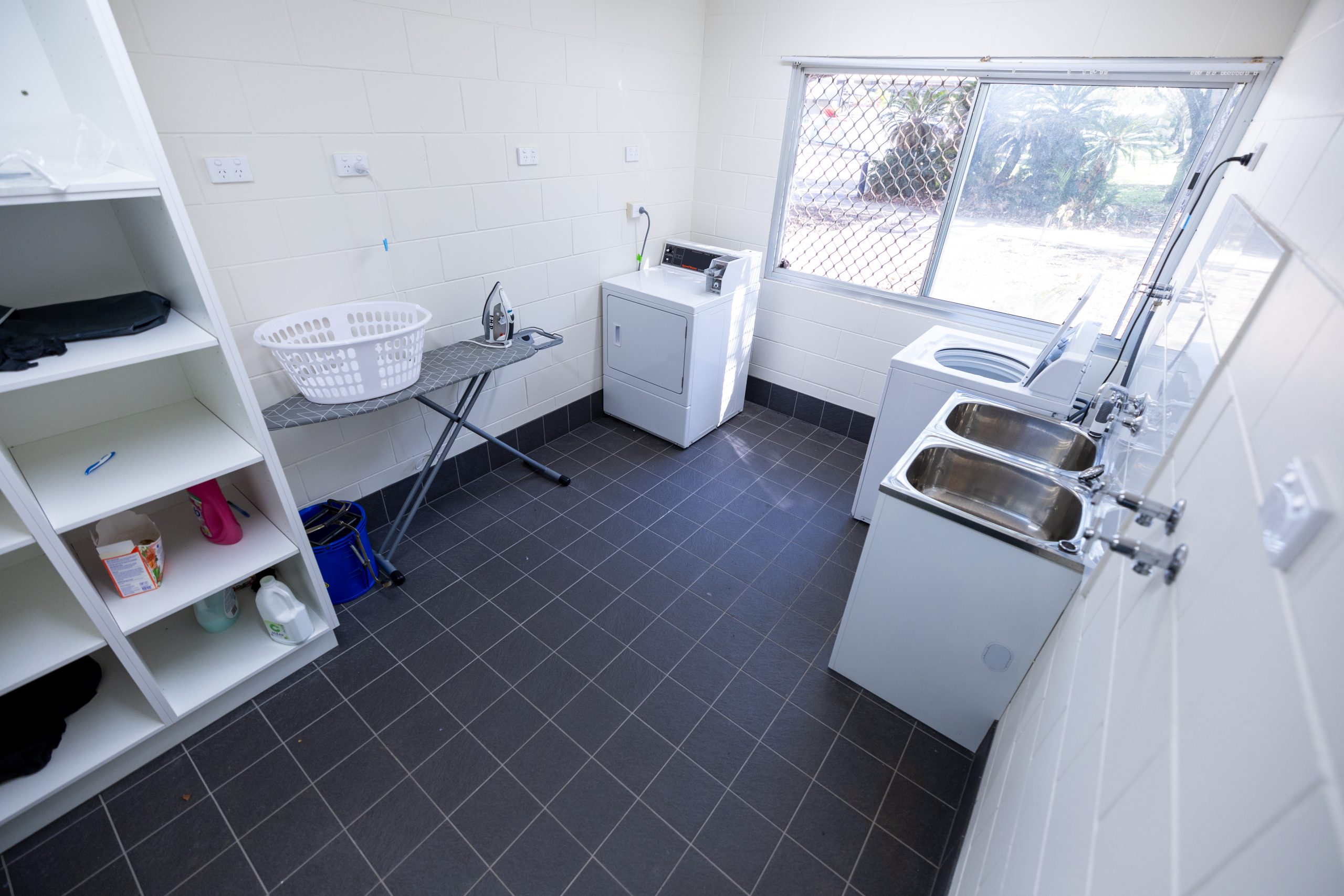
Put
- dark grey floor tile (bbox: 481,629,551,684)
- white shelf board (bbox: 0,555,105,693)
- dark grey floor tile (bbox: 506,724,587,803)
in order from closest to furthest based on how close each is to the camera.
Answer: white shelf board (bbox: 0,555,105,693) < dark grey floor tile (bbox: 506,724,587,803) < dark grey floor tile (bbox: 481,629,551,684)

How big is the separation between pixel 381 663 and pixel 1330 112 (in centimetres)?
264

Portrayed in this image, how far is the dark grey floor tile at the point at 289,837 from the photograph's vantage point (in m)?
1.40

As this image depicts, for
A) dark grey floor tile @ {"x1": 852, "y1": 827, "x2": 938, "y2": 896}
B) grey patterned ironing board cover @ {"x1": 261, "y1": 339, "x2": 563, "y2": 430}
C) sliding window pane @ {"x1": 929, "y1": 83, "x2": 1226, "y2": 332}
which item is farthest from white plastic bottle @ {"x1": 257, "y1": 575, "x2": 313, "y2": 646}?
sliding window pane @ {"x1": 929, "y1": 83, "x2": 1226, "y2": 332}

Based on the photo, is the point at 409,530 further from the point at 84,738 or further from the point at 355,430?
the point at 84,738

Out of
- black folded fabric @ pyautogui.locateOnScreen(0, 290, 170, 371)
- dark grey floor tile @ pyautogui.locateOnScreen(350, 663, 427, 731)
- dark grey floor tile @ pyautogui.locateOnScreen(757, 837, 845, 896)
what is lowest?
dark grey floor tile @ pyautogui.locateOnScreen(350, 663, 427, 731)

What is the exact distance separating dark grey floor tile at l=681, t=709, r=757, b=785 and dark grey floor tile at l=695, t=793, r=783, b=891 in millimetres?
88

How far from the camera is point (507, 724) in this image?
1744 millimetres

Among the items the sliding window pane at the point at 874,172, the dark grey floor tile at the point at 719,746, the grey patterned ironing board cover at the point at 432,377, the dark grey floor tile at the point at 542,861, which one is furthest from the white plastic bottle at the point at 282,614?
the sliding window pane at the point at 874,172

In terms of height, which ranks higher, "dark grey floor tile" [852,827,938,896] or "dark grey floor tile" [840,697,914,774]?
"dark grey floor tile" [840,697,914,774]

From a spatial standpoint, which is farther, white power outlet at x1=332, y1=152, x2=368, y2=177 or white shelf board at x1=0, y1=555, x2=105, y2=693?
white power outlet at x1=332, y1=152, x2=368, y2=177

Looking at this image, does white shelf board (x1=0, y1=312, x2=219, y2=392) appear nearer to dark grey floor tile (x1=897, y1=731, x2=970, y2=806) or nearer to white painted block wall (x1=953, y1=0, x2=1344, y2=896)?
white painted block wall (x1=953, y1=0, x2=1344, y2=896)

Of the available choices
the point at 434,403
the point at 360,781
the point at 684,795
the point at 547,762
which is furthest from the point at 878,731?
the point at 434,403

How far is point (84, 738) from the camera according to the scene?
1512mm

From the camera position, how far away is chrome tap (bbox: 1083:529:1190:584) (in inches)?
28.5
